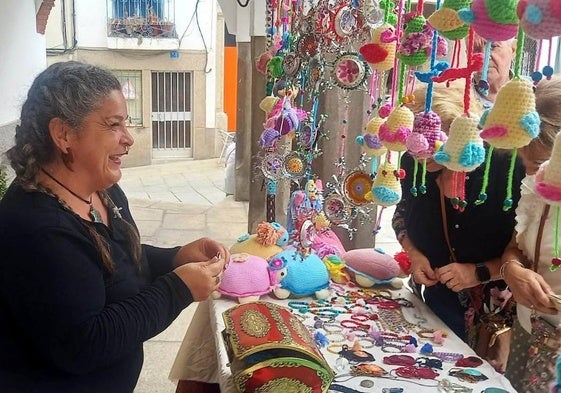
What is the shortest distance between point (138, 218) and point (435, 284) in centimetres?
457

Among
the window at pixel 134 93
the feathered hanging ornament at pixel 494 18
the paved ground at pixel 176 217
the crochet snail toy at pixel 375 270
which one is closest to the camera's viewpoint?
the feathered hanging ornament at pixel 494 18

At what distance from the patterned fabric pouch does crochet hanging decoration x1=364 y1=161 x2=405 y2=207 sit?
1.41 ft

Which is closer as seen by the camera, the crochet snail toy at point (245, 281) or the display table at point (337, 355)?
the display table at point (337, 355)

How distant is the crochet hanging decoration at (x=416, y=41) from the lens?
114 cm

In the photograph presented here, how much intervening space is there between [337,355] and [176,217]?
475cm

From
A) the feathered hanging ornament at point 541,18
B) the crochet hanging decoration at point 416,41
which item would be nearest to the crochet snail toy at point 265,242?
the crochet hanging decoration at point 416,41

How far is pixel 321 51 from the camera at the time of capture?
172cm

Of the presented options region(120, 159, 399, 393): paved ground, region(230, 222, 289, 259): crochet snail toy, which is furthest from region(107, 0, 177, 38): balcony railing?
region(230, 222, 289, 259): crochet snail toy

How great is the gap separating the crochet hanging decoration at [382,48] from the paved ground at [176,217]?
1.87 meters

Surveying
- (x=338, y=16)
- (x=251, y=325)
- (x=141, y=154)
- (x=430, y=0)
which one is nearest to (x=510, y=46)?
(x=338, y=16)

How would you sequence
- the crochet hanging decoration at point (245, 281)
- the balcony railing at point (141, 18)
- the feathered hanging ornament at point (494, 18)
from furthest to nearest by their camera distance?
the balcony railing at point (141, 18) < the crochet hanging decoration at point (245, 281) < the feathered hanging ornament at point (494, 18)

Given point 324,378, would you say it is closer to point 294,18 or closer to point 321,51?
point 321,51

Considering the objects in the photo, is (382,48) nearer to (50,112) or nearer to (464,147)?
(464,147)

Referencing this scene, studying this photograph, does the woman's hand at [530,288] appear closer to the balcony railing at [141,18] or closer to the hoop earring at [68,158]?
the hoop earring at [68,158]
